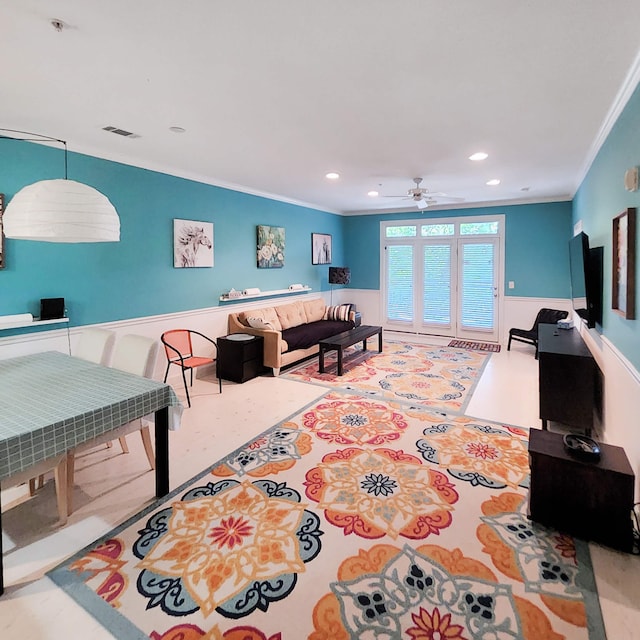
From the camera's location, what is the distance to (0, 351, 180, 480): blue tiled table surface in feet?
5.58

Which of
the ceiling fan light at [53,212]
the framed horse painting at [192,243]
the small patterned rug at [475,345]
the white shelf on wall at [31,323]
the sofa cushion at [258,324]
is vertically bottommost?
the small patterned rug at [475,345]

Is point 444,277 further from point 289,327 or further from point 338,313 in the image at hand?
point 289,327

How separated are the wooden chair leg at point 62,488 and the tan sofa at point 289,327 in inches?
116

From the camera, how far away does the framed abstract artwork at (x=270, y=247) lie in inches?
232

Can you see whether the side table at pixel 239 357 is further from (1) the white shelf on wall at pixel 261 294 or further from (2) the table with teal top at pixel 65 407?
(2) the table with teal top at pixel 65 407

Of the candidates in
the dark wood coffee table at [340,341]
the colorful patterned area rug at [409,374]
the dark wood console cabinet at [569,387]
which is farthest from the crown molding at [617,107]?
the dark wood coffee table at [340,341]

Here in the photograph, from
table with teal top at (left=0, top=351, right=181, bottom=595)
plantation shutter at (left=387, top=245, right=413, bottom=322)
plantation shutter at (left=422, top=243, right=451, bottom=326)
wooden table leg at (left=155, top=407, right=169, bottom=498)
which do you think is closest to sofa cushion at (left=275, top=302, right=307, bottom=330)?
plantation shutter at (left=387, top=245, right=413, bottom=322)

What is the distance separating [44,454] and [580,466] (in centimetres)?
268

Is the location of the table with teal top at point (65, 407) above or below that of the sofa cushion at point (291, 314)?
below

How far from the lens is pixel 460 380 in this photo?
481 cm

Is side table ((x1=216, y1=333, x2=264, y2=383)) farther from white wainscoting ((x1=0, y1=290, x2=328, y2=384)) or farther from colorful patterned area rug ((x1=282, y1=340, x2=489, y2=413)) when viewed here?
colorful patterned area rug ((x1=282, y1=340, x2=489, y2=413))

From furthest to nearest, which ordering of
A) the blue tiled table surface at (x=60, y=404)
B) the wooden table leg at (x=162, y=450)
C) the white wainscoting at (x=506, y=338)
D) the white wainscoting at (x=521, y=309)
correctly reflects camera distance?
1. the white wainscoting at (x=521, y=309)
2. the wooden table leg at (x=162, y=450)
3. the white wainscoting at (x=506, y=338)
4. the blue tiled table surface at (x=60, y=404)

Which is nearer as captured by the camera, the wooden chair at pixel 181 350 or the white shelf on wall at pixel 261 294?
the wooden chair at pixel 181 350

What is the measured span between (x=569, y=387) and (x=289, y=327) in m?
3.92
